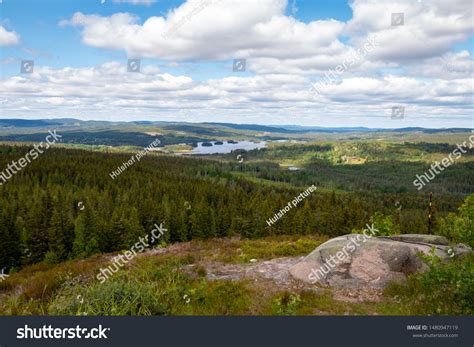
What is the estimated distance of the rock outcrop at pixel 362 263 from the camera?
16.6 metres

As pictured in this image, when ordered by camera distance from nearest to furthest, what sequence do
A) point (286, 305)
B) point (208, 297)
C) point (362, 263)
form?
point (286, 305)
point (208, 297)
point (362, 263)

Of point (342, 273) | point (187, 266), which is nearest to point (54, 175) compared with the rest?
point (187, 266)

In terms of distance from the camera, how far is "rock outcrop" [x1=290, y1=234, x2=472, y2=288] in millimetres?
16609

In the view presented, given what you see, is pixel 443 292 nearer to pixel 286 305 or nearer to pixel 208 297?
pixel 286 305

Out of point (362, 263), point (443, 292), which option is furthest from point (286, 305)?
point (443, 292)

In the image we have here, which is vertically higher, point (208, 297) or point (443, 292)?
point (443, 292)

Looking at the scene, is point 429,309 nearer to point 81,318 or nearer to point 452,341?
point 452,341

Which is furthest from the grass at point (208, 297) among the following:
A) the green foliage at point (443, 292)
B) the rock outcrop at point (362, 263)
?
the rock outcrop at point (362, 263)

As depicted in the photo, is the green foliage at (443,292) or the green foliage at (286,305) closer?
the green foliage at (443,292)

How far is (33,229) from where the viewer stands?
2426 inches

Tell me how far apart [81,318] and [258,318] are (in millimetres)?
5246

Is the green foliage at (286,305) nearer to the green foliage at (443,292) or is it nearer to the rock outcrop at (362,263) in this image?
the rock outcrop at (362,263)

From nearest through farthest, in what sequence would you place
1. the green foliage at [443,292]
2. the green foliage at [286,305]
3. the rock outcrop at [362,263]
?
1. the green foliage at [443,292]
2. the green foliage at [286,305]
3. the rock outcrop at [362,263]

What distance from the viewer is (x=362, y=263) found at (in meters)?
17.3
